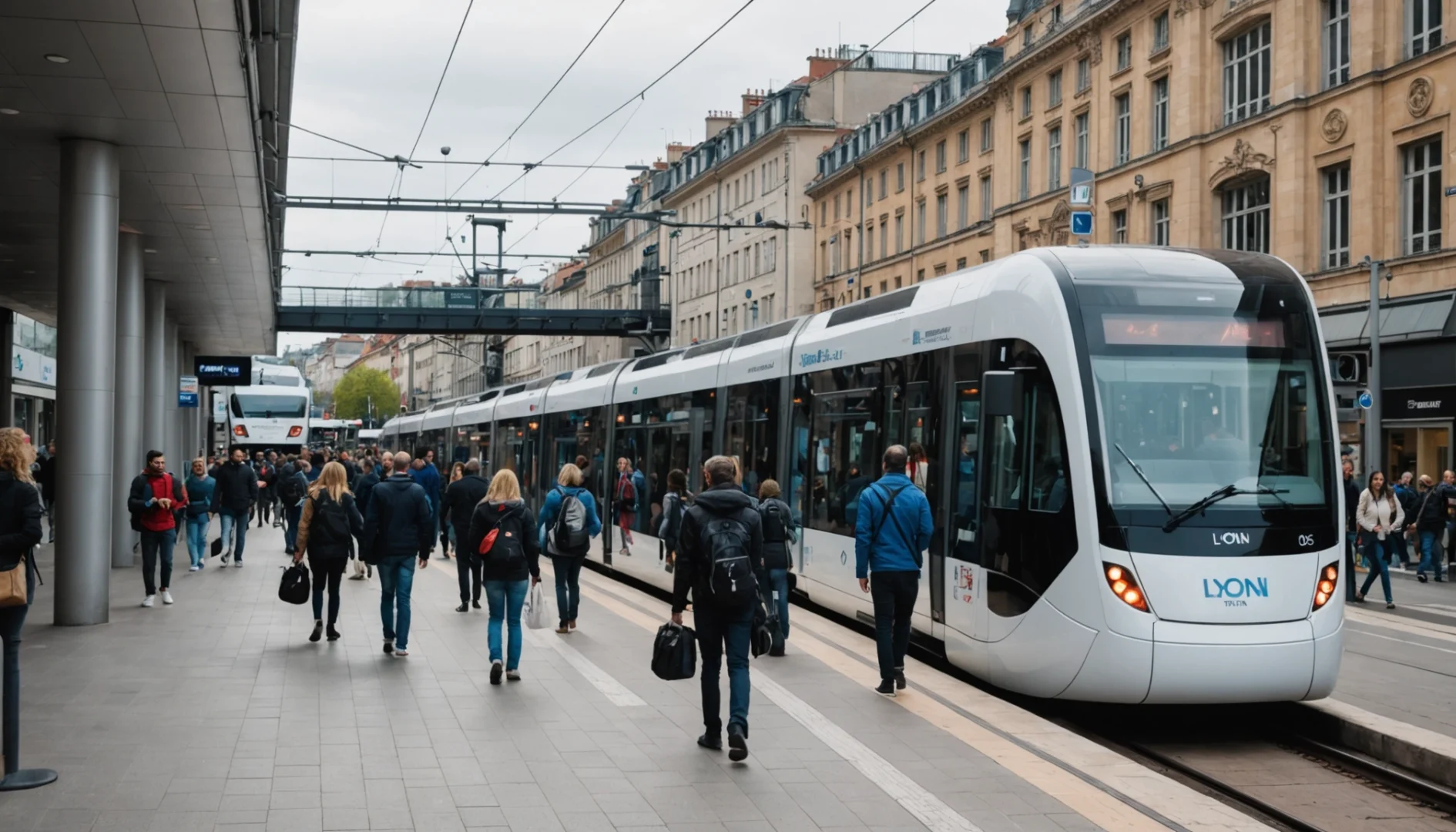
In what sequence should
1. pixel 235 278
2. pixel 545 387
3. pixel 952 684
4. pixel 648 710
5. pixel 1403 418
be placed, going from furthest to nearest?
pixel 1403 418
pixel 545 387
pixel 235 278
pixel 952 684
pixel 648 710

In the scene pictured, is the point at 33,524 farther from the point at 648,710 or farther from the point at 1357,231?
the point at 1357,231

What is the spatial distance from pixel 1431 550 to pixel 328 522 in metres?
17.9

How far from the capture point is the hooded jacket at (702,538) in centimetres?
857

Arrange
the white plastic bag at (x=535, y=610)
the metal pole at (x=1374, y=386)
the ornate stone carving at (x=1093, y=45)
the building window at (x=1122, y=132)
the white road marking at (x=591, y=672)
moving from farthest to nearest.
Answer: the ornate stone carving at (x=1093, y=45) < the building window at (x=1122, y=132) < the metal pole at (x=1374, y=386) < the white plastic bag at (x=535, y=610) < the white road marking at (x=591, y=672)

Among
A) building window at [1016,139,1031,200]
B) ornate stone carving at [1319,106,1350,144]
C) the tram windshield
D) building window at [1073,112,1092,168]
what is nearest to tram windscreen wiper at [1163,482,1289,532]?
the tram windshield

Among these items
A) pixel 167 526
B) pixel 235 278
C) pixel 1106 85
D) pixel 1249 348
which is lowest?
pixel 167 526

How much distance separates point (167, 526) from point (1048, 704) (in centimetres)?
954

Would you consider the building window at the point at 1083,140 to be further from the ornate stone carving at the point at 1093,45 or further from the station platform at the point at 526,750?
the station platform at the point at 526,750

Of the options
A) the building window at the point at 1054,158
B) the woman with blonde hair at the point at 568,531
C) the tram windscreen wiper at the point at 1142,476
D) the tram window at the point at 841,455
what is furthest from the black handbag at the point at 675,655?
the building window at the point at 1054,158

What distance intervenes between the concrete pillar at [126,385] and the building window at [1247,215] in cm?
2549

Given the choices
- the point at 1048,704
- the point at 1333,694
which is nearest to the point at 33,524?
the point at 1048,704

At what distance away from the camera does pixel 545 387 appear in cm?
3005

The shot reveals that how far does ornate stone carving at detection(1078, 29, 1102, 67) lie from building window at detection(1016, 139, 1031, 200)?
188 inches

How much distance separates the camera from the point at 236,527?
75.6 ft
